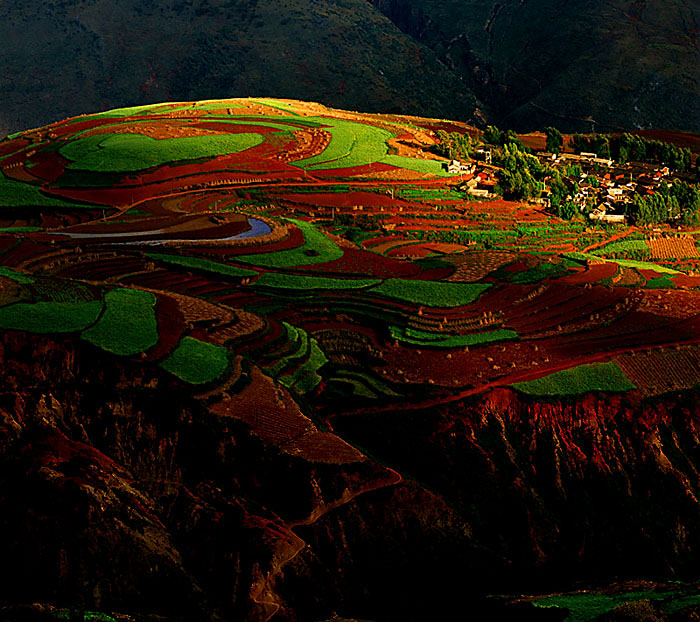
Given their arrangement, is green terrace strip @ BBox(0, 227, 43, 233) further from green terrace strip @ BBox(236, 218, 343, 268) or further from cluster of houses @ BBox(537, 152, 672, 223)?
cluster of houses @ BBox(537, 152, 672, 223)

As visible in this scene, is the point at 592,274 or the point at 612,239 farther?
the point at 612,239

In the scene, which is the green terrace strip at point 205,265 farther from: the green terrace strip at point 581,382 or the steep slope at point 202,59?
the steep slope at point 202,59

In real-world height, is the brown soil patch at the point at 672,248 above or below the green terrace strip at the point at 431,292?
below

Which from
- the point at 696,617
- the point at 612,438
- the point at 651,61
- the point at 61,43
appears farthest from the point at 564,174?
the point at 61,43

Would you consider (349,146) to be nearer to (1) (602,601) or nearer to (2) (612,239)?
(2) (612,239)

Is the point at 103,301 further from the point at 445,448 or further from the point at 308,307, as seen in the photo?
the point at 445,448

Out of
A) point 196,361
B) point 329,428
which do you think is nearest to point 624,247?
point 329,428

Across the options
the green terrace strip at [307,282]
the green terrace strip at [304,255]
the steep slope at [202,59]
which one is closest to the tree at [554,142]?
the steep slope at [202,59]
